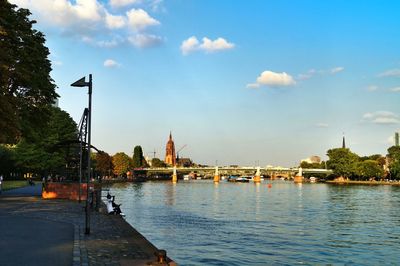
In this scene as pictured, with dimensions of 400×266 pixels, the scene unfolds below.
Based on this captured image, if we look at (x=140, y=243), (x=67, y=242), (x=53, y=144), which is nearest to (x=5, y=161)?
(x=53, y=144)

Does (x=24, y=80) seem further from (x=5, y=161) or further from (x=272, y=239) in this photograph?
(x=5, y=161)

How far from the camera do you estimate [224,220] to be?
45.1m

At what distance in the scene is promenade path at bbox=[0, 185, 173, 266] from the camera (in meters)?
15.4

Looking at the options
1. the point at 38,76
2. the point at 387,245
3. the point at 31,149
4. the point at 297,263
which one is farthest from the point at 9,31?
the point at 31,149

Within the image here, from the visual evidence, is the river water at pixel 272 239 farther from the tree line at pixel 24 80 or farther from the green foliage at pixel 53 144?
the green foliage at pixel 53 144

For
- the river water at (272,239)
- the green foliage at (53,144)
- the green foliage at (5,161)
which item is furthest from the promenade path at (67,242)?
the green foliage at (5,161)

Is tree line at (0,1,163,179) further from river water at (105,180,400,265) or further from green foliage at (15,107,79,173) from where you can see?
green foliage at (15,107,79,173)

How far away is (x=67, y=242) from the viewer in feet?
62.6

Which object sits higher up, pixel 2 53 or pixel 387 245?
pixel 2 53

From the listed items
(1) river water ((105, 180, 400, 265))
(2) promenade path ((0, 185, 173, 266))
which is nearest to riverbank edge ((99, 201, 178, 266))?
(2) promenade path ((0, 185, 173, 266))

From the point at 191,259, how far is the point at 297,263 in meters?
5.43

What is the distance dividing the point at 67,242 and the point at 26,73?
24048mm

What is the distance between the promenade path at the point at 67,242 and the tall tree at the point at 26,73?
A: 11600 mm

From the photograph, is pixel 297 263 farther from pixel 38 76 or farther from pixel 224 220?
pixel 38 76
